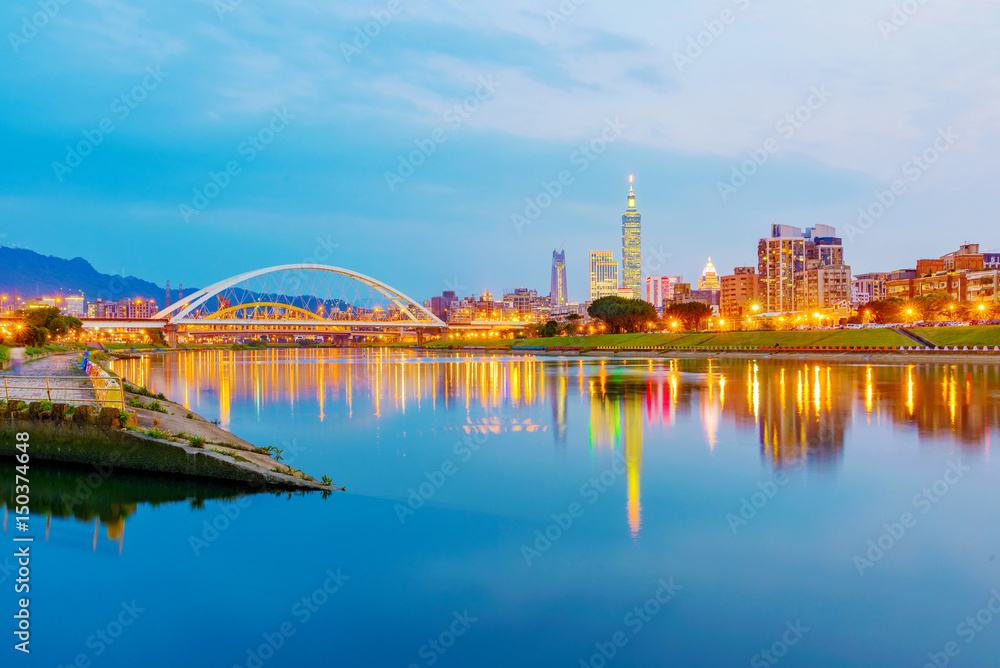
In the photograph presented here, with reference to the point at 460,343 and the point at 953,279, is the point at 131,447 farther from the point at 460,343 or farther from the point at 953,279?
the point at 953,279

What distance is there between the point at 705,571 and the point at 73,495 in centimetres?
1196

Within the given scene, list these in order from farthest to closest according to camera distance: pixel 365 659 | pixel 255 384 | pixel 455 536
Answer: pixel 255 384 → pixel 455 536 → pixel 365 659

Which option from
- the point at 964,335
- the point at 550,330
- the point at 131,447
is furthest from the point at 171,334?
the point at 131,447

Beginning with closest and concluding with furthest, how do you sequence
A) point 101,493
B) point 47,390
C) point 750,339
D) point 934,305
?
1. point 101,493
2. point 47,390
3. point 750,339
4. point 934,305

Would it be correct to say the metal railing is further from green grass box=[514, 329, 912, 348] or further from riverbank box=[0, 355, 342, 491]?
green grass box=[514, 329, 912, 348]

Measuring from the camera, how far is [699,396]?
34312 mm

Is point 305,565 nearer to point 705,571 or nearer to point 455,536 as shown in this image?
point 455,536

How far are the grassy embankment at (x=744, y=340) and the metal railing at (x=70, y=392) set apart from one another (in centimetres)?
7064

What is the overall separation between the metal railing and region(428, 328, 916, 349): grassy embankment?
70.6 meters

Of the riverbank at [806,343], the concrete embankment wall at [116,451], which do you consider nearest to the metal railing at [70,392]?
the concrete embankment wall at [116,451]

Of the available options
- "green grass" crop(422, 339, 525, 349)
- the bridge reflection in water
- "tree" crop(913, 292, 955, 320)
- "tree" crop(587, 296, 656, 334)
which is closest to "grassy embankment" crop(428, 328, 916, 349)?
"tree" crop(587, 296, 656, 334)

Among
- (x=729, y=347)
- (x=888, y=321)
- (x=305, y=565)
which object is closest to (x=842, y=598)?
(x=305, y=565)

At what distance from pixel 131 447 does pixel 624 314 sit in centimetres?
11860

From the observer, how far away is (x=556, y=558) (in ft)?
34.6
